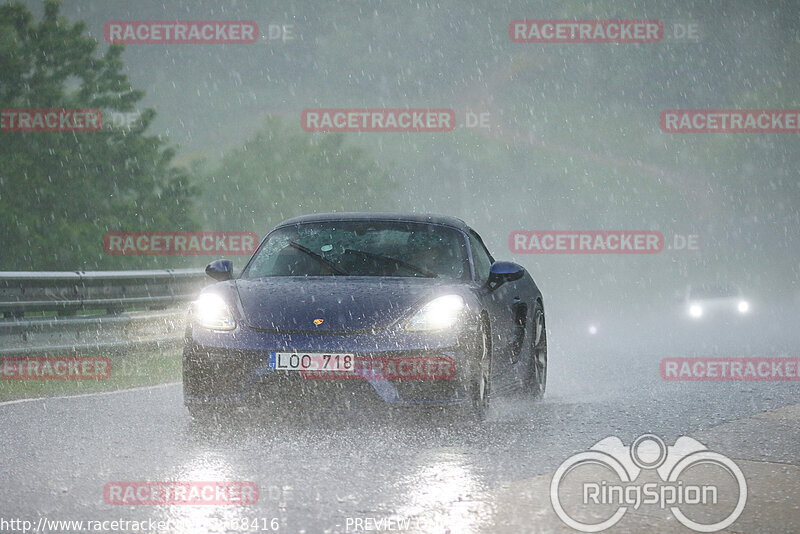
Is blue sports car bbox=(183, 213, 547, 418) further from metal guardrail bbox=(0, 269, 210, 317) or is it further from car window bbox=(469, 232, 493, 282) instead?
metal guardrail bbox=(0, 269, 210, 317)

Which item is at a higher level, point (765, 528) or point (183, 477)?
point (183, 477)

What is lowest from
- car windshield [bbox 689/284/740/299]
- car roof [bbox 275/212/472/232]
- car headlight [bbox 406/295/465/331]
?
car headlight [bbox 406/295/465/331]

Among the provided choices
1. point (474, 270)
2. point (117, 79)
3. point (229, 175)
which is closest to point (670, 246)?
point (229, 175)

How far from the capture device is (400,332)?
21.9ft

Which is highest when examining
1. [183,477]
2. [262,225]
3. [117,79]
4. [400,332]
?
[262,225]

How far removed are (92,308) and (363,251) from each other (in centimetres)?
524

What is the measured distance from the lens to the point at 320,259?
7965mm

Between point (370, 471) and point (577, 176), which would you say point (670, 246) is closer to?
point (577, 176)

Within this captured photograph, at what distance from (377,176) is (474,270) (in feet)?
296

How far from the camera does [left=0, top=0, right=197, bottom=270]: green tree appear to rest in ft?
149

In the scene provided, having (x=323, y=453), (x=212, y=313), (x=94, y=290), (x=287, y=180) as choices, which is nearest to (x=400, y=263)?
(x=212, y=313)

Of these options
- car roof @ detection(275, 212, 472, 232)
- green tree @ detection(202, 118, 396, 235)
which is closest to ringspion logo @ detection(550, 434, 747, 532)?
car roof @ detection(275, 212, 472, 232)

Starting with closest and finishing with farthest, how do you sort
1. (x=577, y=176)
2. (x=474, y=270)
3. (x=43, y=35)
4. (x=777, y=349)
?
(x=474, y=270)
(x=777, y=349)
(x=43, y=35)
(x=577, y=176)

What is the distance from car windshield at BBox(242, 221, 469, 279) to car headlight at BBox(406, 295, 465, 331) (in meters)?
0.87
